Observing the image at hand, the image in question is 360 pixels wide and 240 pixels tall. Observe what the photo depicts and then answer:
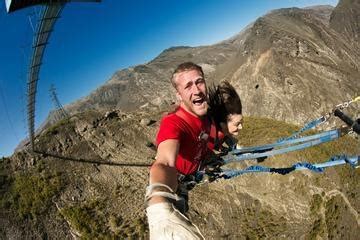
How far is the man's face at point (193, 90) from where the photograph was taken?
19.1ft

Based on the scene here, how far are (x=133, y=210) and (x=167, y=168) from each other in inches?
1077

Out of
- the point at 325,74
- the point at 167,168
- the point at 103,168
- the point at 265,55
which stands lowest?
the point at 325,74

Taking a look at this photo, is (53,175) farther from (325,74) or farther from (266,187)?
(325,74)

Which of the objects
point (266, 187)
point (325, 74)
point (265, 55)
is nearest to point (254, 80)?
point (265, 55)

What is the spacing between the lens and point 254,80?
9688cm

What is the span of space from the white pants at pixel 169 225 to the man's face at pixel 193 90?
107 inches

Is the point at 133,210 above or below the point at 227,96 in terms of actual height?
below

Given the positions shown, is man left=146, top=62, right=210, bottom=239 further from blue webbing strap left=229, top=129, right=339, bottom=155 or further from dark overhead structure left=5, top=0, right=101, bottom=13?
dark overhead structure left=5, top=0, right=101, bottom=13

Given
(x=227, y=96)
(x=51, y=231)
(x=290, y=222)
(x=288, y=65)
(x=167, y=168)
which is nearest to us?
(x=167, y=168)

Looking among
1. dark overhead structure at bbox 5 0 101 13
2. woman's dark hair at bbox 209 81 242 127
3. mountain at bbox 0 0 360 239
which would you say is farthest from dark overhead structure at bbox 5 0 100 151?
woman's dark hair at bbox 209 81 242 127

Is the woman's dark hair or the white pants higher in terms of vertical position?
the white pants

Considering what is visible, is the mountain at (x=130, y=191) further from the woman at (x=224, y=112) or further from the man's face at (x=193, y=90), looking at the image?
the man's face at (x=193, y=90)

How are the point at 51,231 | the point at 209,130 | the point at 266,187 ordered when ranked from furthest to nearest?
the point at 266,187 → the point at 51,231 → the point at 209,130

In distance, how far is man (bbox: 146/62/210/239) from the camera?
3.14 m
